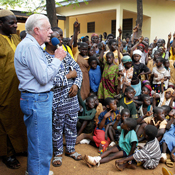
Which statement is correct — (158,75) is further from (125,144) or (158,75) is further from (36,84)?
(36,84)

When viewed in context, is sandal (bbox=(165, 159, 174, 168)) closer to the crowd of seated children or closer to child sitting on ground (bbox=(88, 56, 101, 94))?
the crowd of seated children

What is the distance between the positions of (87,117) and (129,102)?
863 mm

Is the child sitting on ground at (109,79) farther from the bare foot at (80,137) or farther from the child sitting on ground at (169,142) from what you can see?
the child sitting on ground at (169,142)

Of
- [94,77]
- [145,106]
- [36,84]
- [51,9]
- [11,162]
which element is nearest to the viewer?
[36,84]

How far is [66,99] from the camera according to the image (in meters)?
2.77

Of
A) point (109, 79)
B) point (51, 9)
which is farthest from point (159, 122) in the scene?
point (51, 9)

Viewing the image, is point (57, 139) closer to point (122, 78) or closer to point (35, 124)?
point (35, 124)

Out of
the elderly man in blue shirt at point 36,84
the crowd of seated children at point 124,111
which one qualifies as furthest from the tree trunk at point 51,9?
the elderly man in blue shirt at point 36,84

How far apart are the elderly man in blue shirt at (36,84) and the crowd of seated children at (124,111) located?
39.4 inches

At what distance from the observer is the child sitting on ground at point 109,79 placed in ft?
13.9

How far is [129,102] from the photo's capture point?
377 cm

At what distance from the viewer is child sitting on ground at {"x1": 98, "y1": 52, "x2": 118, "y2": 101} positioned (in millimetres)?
4238

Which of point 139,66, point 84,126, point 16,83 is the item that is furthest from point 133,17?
point 16,83

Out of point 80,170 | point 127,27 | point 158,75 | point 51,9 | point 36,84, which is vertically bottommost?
point 80,170
